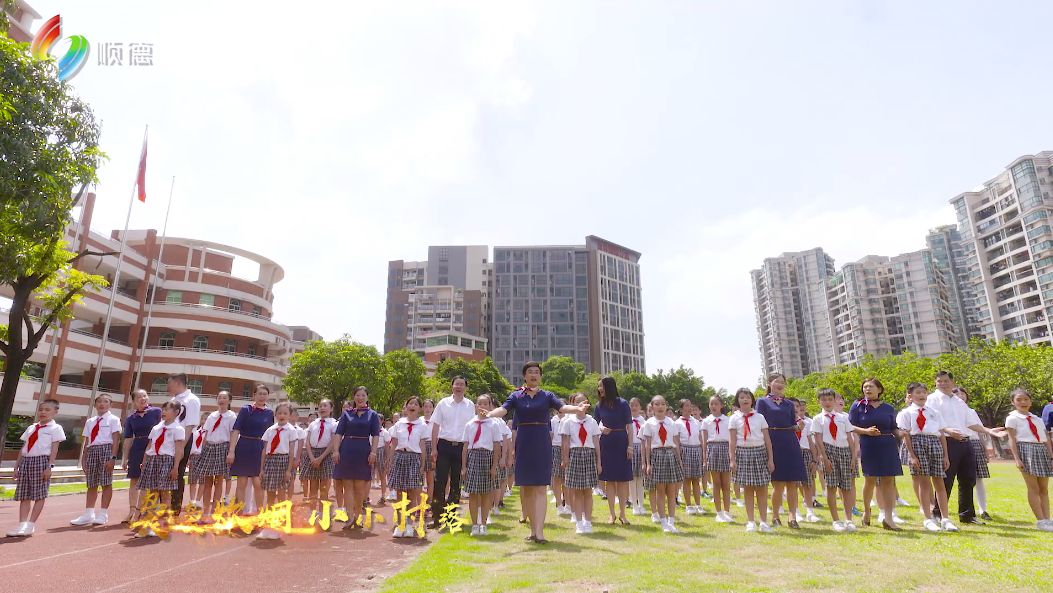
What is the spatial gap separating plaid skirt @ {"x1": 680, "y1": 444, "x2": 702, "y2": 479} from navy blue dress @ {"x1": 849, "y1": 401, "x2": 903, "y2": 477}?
3.14m

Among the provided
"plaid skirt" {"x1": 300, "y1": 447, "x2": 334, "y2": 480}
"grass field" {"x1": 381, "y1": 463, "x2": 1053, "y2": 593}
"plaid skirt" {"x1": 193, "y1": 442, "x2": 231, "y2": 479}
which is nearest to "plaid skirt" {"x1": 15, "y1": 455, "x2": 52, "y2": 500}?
"plaid skirt" {"x1": 193, "y1": 442, "x2": 231, "y2": 479}

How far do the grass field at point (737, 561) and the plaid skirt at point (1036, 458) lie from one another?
81 centimetres

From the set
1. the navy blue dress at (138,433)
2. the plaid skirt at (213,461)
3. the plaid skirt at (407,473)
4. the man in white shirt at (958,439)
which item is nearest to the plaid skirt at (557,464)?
the plaid skirt at (407,473)

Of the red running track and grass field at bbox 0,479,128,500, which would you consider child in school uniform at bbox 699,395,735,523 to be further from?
grass field at bbox 0,479,128,500

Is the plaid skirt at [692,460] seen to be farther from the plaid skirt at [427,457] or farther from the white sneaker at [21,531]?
the white sneaker at [21,531]

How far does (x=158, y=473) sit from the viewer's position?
28.9 feet

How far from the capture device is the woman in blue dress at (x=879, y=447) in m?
8.09

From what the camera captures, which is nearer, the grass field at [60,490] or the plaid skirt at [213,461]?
the plaid skirt at [213,461]

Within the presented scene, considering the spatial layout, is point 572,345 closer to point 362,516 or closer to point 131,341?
point 131,341

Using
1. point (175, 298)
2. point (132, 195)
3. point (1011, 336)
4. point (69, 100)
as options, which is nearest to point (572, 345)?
point (1011, 336)

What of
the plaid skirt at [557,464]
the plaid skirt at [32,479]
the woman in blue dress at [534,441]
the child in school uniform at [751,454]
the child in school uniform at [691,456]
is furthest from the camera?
the plaid skirt at [557,464]

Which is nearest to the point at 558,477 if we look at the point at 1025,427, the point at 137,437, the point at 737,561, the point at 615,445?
the point at 615,445

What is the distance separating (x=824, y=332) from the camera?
132 m

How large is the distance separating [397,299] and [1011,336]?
328ft
